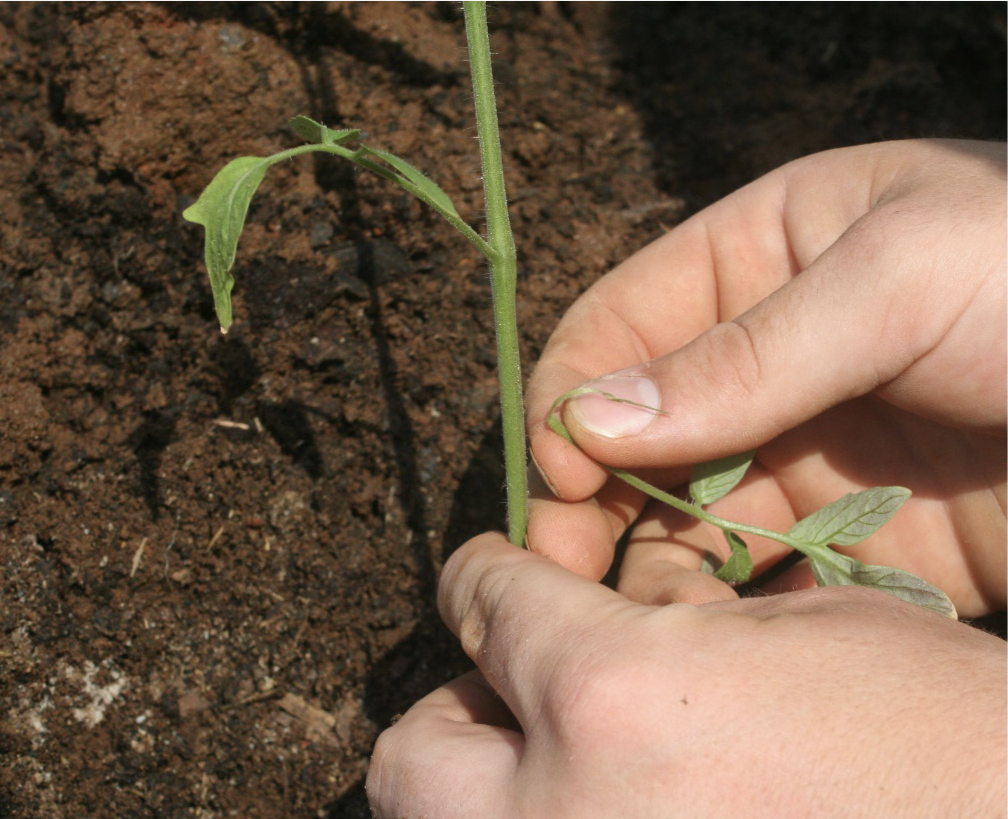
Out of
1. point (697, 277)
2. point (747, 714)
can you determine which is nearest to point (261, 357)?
point (697, 277)

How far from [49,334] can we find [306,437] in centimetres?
59

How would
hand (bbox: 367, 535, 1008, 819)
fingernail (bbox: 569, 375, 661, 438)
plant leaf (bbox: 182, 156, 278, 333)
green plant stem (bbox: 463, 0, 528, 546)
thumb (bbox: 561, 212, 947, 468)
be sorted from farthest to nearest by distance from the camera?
fingernail (bbox: 569, 375, 661, 438) < thumb (bbox: 561, 212, 947, 468) < green plant stem (bbox: 463, 0, 528, 546) < plant leaf (bbox: 182, 156, 278, 333) < hand (bbox: 367, 535, 1008, 819)

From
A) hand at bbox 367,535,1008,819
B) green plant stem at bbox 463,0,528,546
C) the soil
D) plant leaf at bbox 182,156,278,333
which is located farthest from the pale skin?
plant leaf at bbox 182,156,278,333

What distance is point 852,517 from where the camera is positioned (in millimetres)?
1445

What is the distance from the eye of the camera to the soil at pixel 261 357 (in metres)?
1.67

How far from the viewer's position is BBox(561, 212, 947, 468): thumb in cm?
134

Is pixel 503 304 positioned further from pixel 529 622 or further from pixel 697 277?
pixel 697 277

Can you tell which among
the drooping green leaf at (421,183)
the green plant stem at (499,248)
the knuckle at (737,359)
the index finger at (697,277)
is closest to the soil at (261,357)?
the index finger at (697,277)

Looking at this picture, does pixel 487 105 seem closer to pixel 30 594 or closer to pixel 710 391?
pixel 710 391

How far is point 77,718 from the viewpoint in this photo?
1.63 m

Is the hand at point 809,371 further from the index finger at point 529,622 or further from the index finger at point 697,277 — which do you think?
the index finger at point 529,622

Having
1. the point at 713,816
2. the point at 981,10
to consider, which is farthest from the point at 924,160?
the point at 981,10

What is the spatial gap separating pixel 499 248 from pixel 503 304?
88 millimetres

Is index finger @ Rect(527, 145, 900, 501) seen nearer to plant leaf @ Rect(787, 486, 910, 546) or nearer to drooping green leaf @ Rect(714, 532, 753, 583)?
drooping green leaf @ Rect(714, 532, 753, 583)
